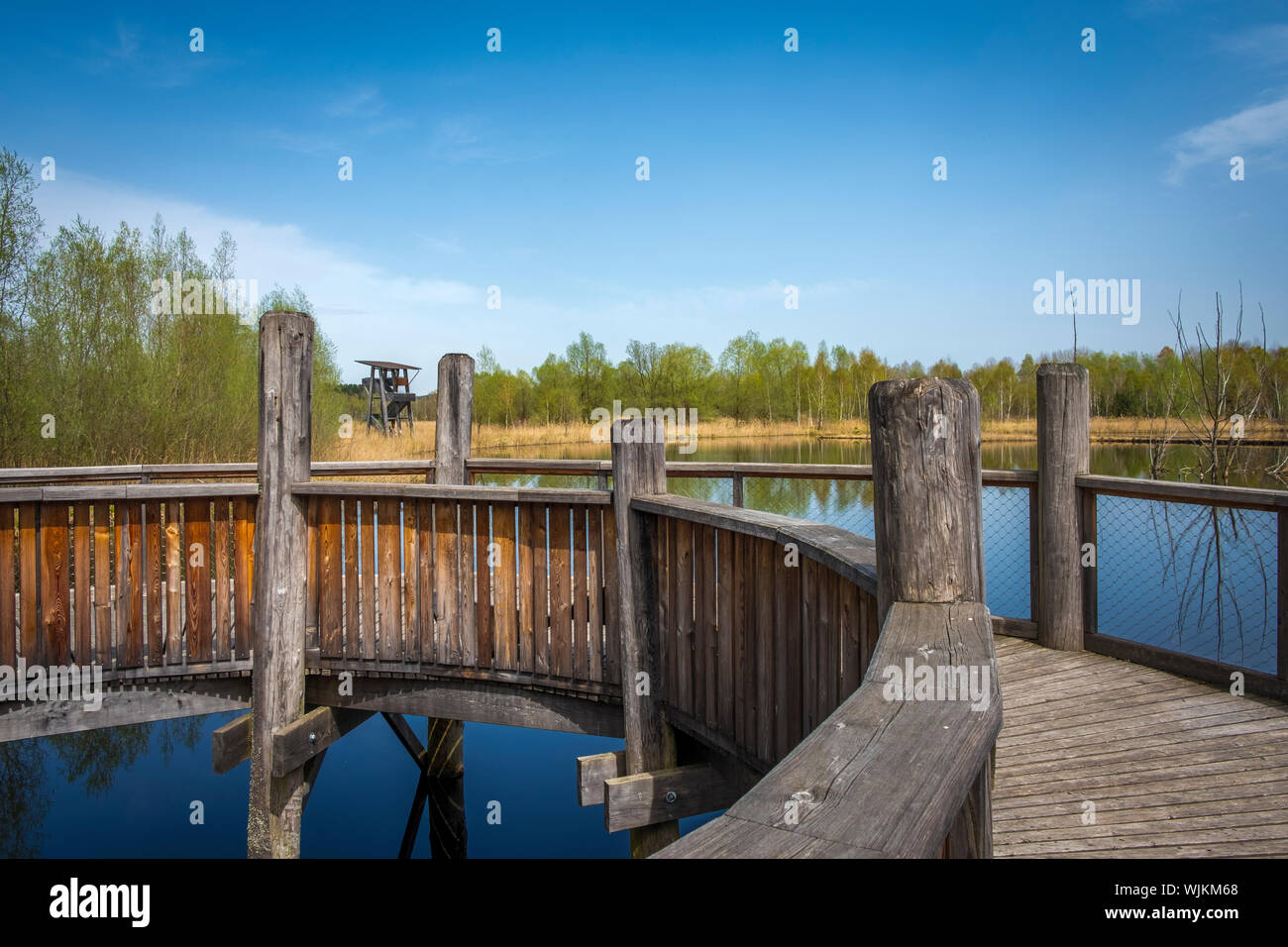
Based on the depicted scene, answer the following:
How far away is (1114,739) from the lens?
3.48 m

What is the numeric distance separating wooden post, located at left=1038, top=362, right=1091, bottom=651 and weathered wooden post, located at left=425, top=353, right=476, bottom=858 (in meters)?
4.85

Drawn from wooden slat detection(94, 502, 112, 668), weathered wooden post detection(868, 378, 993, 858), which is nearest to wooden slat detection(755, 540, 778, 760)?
weathered wooden post detection(868, 378, 993, 858)

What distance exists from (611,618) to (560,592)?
0.39 metres

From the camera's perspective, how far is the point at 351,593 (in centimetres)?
546

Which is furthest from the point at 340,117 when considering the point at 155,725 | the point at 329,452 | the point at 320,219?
the point at 155,725

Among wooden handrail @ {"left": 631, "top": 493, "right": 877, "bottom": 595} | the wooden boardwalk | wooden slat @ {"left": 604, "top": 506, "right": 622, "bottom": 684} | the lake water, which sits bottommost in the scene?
the lake water

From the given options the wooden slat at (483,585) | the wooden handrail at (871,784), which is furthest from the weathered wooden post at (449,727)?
the wooden handrail at (871,784)

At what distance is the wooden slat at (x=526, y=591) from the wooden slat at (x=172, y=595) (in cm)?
238

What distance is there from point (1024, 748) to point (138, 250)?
17.1m

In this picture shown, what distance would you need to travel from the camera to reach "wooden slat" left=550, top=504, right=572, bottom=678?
491cm

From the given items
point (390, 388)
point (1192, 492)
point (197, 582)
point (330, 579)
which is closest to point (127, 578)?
point (197, 582)

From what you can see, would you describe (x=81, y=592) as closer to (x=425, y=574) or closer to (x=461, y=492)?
(x=425, y=574)

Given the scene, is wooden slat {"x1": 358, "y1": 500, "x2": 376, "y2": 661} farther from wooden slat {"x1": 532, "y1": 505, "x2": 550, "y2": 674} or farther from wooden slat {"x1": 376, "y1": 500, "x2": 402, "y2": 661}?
wooden slat {"x1": 532, "y1": 505, "x2": 550, "y2": 674}
